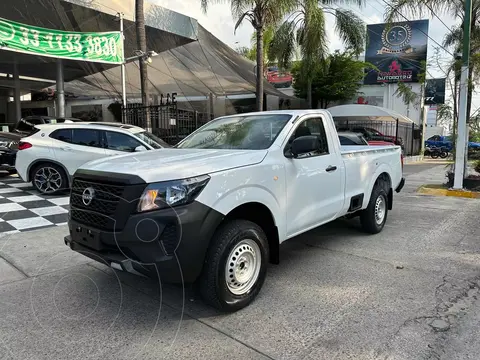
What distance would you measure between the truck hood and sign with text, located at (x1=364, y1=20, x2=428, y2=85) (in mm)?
33510

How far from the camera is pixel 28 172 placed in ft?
29.7

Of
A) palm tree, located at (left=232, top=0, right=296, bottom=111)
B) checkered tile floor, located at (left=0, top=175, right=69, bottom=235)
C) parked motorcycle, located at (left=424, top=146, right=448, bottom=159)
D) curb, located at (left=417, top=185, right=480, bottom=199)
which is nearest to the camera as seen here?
checkered tile floor, located at (left=0, top=175, right=69, bottom=235)

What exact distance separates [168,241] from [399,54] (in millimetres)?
36794

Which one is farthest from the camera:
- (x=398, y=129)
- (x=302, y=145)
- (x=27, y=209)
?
(x=398, y=129)

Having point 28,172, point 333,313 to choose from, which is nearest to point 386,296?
point 333,313

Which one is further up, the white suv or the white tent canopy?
the white tent canopy

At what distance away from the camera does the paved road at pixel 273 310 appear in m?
3.05

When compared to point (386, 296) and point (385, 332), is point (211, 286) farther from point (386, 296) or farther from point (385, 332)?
point (386, 296)

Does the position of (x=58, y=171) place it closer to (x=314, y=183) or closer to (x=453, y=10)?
(x=314, y=183)

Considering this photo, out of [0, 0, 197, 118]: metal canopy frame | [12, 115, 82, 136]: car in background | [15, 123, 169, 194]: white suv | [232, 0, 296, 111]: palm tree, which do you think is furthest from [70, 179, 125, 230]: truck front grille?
[232, 0, 296, 111]: palm tree

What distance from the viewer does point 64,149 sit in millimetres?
9023

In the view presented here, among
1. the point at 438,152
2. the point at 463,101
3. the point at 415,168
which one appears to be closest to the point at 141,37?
the point at 463,101

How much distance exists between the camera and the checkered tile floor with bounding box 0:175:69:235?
653 cm

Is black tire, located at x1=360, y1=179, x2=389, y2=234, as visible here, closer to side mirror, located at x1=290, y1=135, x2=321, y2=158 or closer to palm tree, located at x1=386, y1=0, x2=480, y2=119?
side mirror, located at x1=290, y1=135, x2=321, y2=158
